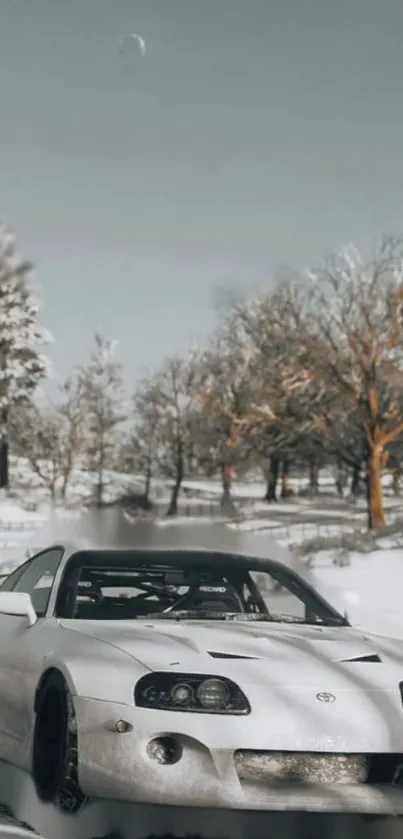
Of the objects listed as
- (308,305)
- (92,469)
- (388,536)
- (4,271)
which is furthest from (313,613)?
(92,469)

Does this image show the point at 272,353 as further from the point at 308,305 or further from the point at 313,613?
the point at 313,613

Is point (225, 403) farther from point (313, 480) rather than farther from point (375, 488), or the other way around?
point (375, 488)

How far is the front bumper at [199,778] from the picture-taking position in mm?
4219

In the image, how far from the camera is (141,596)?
19.7 ft

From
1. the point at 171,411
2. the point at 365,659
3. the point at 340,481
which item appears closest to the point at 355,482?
the point at 340,481

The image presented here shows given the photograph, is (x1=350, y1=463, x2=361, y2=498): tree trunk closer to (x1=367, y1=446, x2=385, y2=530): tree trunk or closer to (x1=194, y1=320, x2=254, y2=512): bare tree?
(x1=367, y1=446, x2=385, y2=530): tree trunk

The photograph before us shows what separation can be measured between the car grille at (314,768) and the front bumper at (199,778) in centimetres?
2

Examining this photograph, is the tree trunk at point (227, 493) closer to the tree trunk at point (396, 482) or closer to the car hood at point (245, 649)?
the tree trunk at point (396, 482)

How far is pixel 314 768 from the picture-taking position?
14.3ft

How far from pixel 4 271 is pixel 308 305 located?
17.7 meters

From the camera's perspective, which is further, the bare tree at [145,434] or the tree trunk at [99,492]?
the bare tree at [145,434]

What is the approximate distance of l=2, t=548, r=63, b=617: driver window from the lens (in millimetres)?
6031

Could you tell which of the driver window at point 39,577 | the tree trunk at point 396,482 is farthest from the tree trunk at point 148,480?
the driver window at point 39,577

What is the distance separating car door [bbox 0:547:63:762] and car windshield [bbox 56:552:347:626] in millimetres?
169
